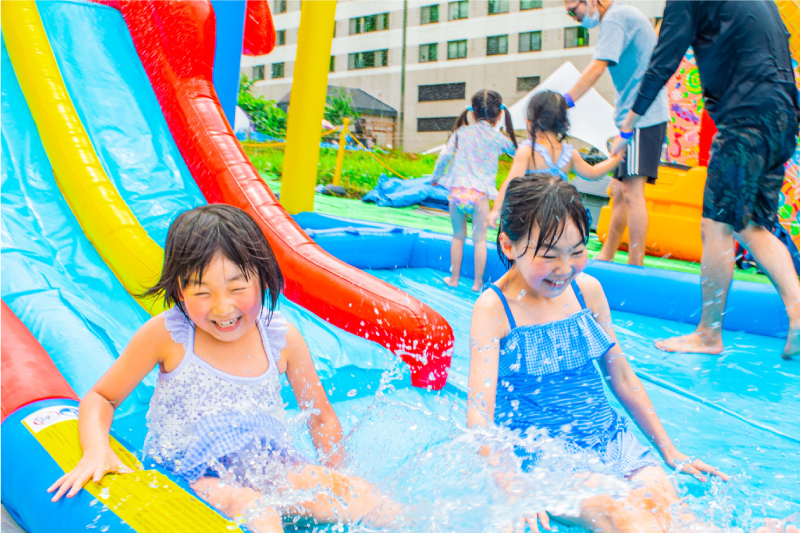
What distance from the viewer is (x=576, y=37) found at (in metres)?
13.0

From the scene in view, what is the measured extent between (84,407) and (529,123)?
8.76 feet

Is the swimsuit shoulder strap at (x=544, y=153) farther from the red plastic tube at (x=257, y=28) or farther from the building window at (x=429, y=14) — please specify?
the building window at (x=429, y=14)

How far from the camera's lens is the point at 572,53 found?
13.2 meters

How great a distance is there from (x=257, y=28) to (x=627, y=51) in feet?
7.08

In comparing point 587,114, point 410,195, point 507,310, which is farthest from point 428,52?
point 507,310

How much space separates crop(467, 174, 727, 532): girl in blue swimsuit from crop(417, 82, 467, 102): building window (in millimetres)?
13744

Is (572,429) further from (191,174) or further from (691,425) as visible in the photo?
(191,174)

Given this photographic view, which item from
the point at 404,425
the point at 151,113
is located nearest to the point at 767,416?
the point at 404,425

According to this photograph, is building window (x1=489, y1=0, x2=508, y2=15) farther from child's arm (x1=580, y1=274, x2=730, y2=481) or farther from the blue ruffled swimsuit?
the blue ruffled swimsuit

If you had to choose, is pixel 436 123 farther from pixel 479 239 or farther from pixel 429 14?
pixel 479 239

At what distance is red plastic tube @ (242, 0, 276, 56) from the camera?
390 cm

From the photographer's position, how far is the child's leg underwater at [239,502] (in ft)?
4.15

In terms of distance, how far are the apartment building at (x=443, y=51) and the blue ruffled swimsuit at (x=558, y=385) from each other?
10.9 metres

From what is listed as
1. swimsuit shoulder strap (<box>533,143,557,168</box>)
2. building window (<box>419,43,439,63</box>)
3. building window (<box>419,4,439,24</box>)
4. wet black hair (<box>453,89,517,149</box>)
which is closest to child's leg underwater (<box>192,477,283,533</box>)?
swimsuit shoulder strap (<box>533,143,557,168</box>)
